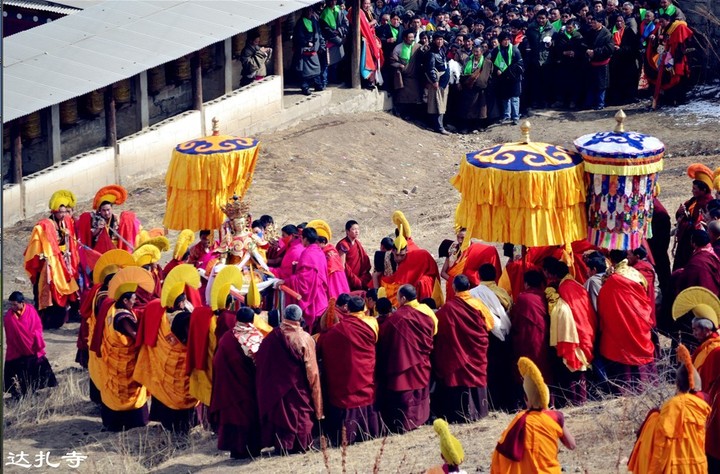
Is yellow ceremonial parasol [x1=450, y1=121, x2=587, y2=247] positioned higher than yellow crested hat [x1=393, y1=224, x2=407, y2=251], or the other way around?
yellow ceremonial parasol [x1=450, y1=121, x2=587, y2=247]

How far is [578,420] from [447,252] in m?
2.51

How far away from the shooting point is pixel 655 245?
13023 millimetres

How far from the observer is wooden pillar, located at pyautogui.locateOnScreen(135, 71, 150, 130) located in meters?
18.6

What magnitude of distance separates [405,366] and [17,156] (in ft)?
24.6

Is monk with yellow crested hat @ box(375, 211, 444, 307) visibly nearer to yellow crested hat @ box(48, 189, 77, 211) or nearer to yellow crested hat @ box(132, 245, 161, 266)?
yellow crested hat @ box(132, 245, 161, 266)

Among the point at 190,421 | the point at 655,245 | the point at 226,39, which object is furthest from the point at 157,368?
the point at 226,39

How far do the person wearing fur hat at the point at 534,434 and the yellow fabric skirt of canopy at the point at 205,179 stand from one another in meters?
5.34

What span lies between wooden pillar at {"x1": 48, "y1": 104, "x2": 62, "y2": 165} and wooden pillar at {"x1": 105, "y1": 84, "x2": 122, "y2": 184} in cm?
70

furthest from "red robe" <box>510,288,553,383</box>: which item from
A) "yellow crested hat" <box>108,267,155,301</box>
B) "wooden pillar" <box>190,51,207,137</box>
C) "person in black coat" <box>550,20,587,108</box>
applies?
"person in black coat" <box>550,20,587,108</box>

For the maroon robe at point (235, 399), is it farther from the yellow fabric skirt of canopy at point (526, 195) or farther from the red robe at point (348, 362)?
the yellow fabric skirt of canopy at point (526, 195)

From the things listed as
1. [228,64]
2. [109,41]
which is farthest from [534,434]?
[228,64]

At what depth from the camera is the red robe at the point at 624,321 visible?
36.0 feet

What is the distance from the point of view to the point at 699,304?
30.9 feet

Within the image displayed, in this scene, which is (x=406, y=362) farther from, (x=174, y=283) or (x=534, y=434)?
(x=534, y=434)
